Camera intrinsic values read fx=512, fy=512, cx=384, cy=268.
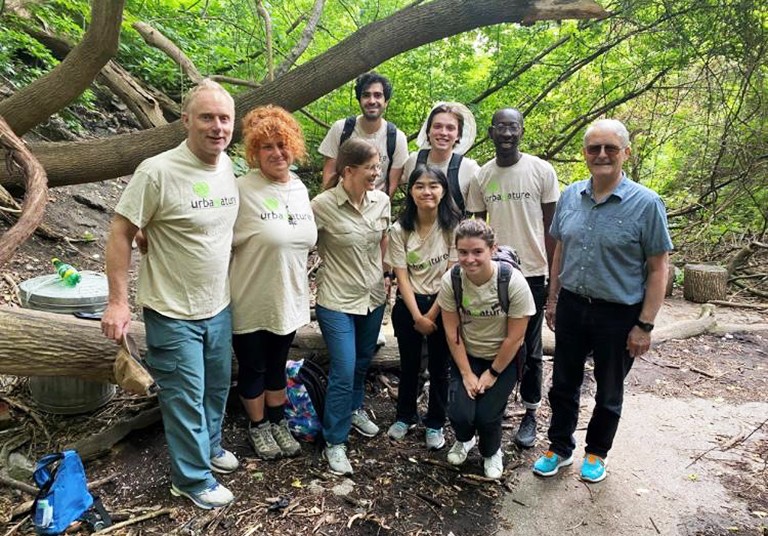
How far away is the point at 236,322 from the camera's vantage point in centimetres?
288

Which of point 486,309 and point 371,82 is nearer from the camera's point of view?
point 486,309

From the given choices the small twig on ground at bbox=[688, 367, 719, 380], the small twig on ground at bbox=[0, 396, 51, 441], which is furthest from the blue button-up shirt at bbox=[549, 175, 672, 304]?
the small twig on ground at bbox=[0, 396, 51, 441]

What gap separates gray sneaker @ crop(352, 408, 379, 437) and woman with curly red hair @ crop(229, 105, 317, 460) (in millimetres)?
877

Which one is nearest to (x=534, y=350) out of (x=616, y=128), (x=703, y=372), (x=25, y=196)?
(x=616, y=128)

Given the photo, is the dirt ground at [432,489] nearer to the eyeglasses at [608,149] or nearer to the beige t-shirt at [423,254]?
the beige t-shirt at [423,254]

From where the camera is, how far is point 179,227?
8.11ft

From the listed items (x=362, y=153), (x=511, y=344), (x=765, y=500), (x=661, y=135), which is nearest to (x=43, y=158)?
(x=362, y=153)

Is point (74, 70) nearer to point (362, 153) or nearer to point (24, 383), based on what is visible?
point (24, 383)

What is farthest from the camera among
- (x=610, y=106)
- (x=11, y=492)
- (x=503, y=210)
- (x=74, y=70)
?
(x=610, y=106)

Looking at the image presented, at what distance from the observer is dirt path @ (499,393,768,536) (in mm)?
→ 2766

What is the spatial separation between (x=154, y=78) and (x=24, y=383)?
6634mm

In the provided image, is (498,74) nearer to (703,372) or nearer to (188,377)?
(703,372)

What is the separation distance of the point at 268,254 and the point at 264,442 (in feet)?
4.07

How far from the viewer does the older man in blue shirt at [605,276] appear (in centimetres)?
268
